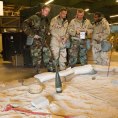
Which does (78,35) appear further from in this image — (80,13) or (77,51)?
(80,13)

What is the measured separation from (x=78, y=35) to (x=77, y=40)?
0.12 m

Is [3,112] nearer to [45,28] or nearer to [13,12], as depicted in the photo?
[45,28]

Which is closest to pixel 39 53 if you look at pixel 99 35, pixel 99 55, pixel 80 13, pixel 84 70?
pixel 84 70

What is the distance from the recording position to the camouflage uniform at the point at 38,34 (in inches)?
205

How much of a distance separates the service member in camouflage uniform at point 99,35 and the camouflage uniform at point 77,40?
1.30 ft

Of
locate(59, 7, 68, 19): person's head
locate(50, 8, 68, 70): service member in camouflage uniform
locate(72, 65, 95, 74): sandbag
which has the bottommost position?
locate(72, 65, 95, 74): sandbag

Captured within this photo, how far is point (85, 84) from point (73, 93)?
59 cm

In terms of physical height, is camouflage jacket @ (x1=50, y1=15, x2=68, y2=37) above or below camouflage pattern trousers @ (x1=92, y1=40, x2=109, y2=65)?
above

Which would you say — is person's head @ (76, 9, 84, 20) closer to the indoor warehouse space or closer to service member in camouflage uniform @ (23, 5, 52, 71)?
the indoor warehouse space

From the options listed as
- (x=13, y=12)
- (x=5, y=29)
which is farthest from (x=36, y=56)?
(x=13, y=12)

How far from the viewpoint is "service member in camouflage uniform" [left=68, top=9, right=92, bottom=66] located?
19.0ft

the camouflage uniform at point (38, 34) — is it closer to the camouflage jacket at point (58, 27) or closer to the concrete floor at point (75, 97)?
the camouflage jacket at point (58, 27)

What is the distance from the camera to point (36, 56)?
5309 millimetres

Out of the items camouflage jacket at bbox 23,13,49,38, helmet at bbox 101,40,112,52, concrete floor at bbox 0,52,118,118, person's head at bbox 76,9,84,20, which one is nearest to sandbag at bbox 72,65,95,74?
concrete floor at bbox 0,52,118,118
